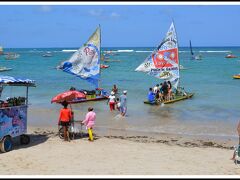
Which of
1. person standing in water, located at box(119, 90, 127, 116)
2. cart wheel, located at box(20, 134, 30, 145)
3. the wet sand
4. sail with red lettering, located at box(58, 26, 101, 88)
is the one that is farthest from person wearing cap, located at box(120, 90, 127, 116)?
cart wheel, located at box(20, 134, 30, 145)

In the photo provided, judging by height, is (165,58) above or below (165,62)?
above

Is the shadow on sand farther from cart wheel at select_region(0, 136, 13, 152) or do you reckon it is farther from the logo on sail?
the logo on sail

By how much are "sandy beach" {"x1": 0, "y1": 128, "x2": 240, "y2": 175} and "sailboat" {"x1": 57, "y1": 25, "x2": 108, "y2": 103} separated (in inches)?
464

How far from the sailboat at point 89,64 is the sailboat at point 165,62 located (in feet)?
9.38

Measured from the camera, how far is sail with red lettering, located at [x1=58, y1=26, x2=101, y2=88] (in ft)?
90.2

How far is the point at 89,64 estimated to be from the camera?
28016 mm

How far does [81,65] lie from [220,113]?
9.66 meters

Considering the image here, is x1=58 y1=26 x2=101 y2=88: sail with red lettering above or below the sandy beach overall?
above

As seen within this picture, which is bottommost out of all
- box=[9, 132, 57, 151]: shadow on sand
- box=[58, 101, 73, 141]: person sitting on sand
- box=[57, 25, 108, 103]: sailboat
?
box=[9, 132, 57, 151]: shadow on sand

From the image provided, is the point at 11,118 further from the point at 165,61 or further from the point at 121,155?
the point at 165,61

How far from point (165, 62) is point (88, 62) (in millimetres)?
5216

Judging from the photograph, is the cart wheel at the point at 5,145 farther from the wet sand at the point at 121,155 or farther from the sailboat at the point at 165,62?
the sailboat at the point at 165,62

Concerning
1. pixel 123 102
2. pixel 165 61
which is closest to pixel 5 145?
pixel 123 102

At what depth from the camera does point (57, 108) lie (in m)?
24.6
